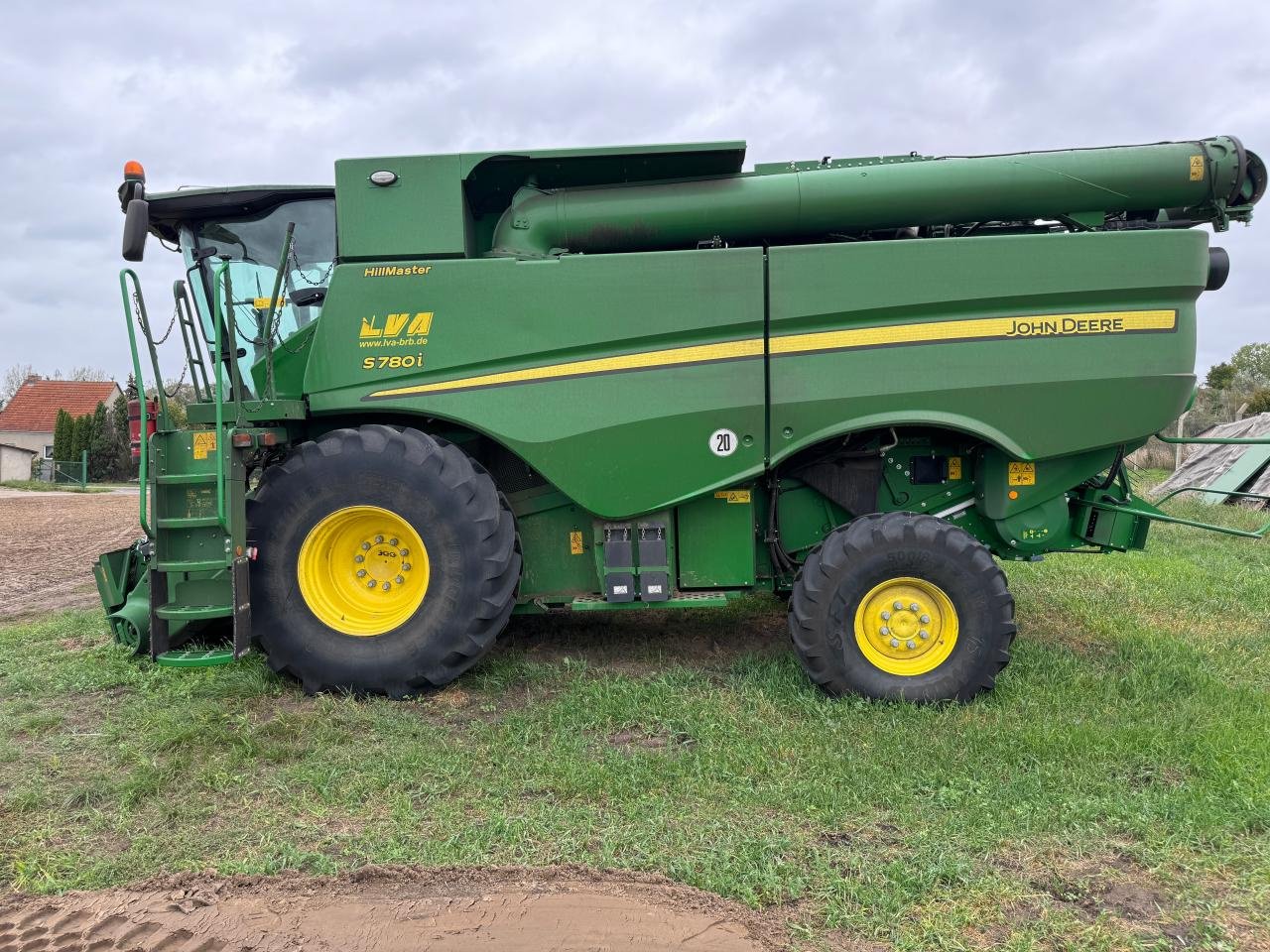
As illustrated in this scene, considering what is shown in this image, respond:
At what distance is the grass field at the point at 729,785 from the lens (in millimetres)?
2557

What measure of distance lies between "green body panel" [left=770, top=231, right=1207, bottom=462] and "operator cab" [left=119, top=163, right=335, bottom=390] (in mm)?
2642

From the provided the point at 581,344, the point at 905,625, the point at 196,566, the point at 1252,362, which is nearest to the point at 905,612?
the point at 905,625

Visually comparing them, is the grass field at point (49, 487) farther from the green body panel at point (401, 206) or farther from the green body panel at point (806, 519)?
the green body panel at point (806, 519)

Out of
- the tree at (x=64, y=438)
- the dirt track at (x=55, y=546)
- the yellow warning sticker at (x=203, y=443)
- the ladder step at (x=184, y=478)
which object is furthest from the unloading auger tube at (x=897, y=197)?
the tree at (x=64, y=438)

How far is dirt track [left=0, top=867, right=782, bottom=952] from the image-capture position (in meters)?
2.35

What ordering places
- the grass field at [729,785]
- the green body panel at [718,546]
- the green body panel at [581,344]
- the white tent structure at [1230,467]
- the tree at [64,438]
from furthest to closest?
the tree at [64,438] → the white tent structure at [1230,467] → the green body panel at [718,546] → the green body panel at [581,344] → the grass field at [729,785]

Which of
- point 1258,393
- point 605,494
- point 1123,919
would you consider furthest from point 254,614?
point 1258,393

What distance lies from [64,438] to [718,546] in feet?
132

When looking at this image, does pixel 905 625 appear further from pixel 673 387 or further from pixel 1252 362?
pixel 1252 362

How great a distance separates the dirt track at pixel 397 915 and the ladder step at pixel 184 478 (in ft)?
6.66

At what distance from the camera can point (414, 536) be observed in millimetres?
4320

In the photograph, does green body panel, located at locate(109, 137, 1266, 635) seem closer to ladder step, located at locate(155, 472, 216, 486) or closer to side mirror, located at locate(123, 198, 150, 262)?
ladder step, located at locate(155, 472, 216, 486)

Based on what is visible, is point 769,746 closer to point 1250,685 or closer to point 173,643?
point 1250,685

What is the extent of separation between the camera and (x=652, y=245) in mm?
4586
